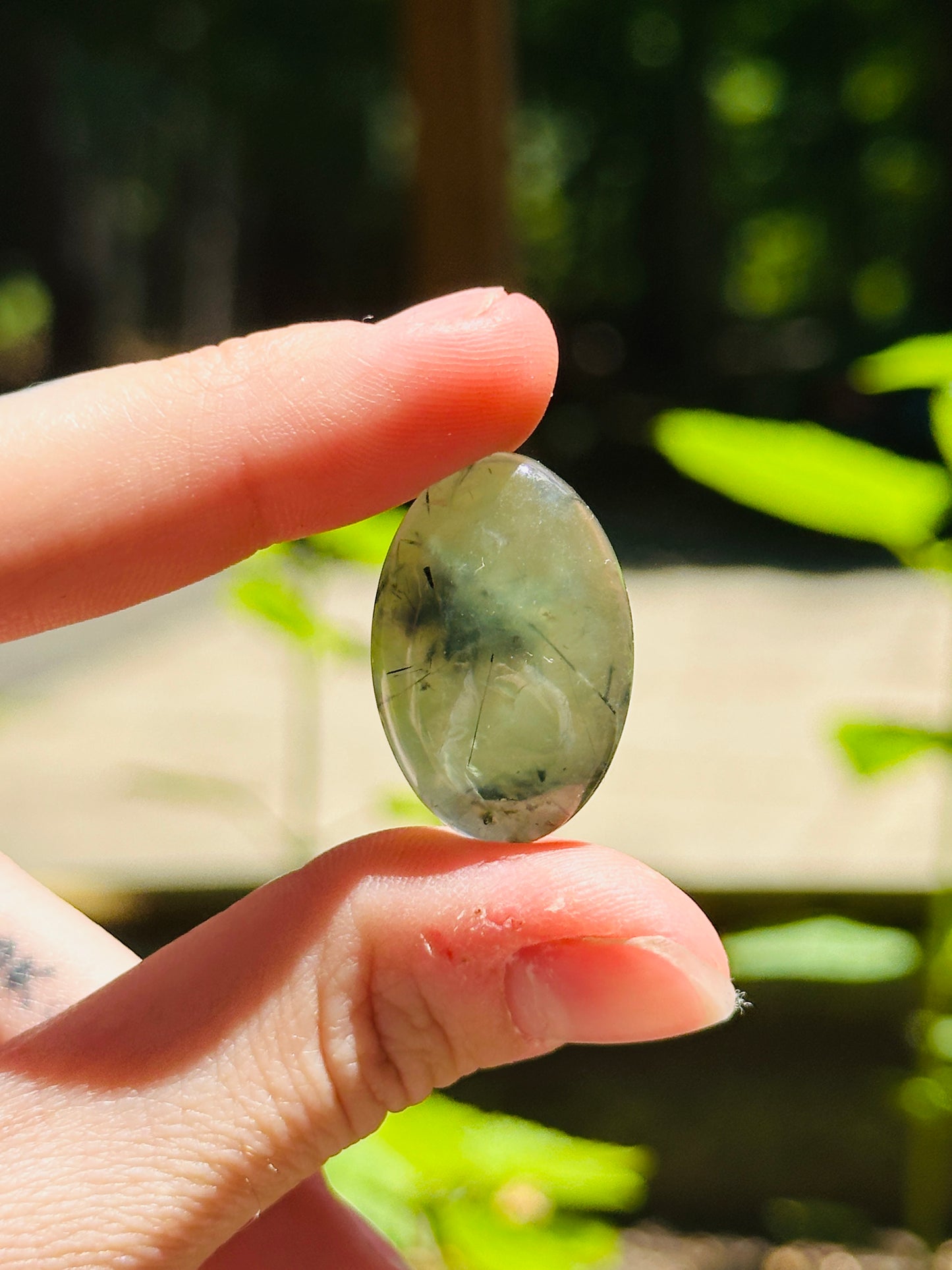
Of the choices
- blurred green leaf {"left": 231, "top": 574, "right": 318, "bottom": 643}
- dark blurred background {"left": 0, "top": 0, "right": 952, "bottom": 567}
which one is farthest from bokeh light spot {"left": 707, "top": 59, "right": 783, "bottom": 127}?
blurred green leaf {"left": 231, "top": 574, "right": 318, "bottom": 643}

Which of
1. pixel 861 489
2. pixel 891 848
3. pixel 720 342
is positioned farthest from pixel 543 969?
pixel 720 342

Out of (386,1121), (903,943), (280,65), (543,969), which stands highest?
(280,65)

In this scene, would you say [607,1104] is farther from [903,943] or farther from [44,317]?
[44,317]

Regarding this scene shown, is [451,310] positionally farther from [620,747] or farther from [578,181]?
[578,181]

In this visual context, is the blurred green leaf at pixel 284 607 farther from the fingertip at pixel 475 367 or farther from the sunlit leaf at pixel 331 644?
Result: the fingertip at pixel 475 367

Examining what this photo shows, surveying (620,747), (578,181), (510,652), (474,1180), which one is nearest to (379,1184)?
(474,1180)

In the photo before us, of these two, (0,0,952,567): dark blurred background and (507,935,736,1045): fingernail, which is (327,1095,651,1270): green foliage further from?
(0,0,952,567): dark blurred background

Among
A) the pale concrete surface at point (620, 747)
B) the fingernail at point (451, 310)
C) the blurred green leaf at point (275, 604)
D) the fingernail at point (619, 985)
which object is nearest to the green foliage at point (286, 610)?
the blurred green leaf at point (275, 604)
